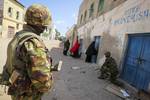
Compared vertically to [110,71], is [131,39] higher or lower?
higher

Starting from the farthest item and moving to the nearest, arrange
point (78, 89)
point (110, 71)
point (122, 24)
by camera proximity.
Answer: point (122, 24) → point (110, 71) → point (78, 89)

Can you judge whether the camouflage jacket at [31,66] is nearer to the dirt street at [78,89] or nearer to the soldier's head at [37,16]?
the soldier's head at [37,16]

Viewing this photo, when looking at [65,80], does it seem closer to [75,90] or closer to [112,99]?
[75,90]

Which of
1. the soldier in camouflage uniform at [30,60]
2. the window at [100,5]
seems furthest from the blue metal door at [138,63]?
the window at [100,5]

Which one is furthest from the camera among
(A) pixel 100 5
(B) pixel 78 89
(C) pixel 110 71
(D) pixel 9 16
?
(D) pixel 9 16

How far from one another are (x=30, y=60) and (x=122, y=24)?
6.75 metres

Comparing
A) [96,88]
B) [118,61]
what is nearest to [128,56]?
[118,61]

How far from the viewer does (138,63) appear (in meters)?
6.64

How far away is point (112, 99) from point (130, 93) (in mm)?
911

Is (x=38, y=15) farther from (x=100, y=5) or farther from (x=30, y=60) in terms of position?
(x=100, y=5)

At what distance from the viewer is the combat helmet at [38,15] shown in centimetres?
223

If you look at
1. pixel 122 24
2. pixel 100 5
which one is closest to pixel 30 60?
pixel 122 24

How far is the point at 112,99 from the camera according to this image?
18.2 feet

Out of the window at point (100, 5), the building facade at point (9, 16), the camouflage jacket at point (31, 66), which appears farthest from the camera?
the building facade at point (9, 16)
